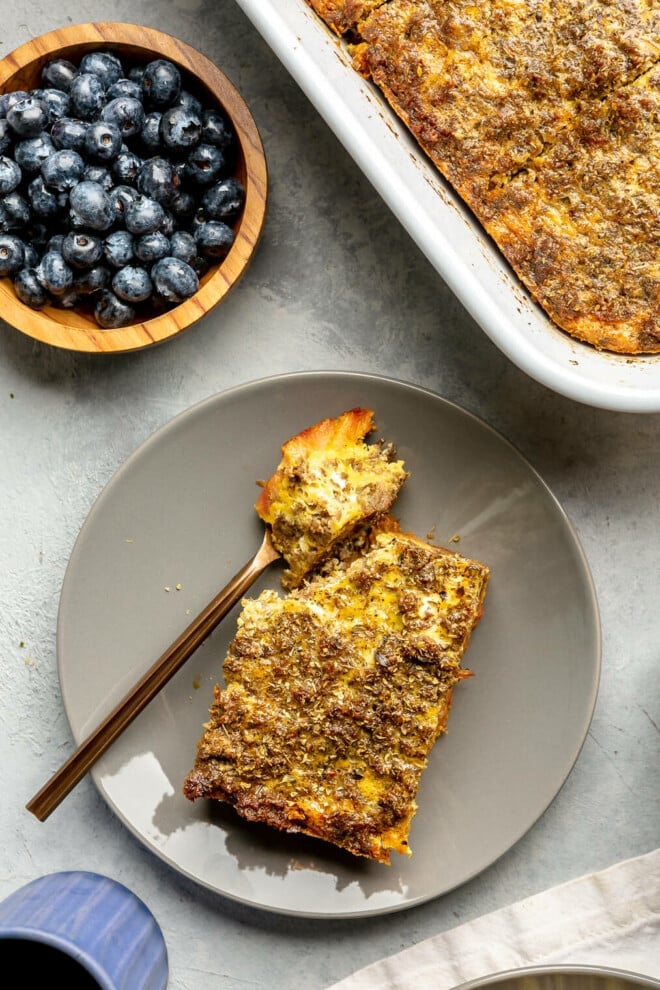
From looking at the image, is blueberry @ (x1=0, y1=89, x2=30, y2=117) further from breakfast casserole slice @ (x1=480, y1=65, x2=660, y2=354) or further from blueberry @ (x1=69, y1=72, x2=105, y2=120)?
breakfast casserole slice @ (x1=480, y1=65, x2=660, y2=354)

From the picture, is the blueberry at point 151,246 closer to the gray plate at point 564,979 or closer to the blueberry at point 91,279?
the blueberry at point 91,279

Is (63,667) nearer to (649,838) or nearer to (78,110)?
(78,110)

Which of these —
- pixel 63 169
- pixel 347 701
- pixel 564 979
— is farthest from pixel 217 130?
pixel 564 979

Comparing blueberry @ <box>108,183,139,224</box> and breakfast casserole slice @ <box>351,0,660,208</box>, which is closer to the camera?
breakfast casserole slice @ <box>351,0,660,208</box>

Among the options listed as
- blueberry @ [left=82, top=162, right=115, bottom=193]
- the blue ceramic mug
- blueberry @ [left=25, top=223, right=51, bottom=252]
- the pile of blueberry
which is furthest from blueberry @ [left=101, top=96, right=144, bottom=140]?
the blue ceramic mug

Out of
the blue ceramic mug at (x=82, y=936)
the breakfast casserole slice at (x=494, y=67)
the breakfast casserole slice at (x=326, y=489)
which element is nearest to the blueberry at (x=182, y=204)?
the breakfast casserole slice at (x=494, y=67)
